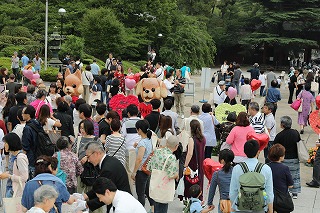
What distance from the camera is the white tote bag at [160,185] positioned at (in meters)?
8.29

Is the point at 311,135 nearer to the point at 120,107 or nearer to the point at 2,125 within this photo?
the point at 120,107

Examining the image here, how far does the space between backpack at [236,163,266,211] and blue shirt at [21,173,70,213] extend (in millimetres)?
2189

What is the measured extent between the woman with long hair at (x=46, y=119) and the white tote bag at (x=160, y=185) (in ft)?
7.49

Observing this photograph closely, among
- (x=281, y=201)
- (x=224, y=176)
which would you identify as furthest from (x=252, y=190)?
(x=281, y=201)

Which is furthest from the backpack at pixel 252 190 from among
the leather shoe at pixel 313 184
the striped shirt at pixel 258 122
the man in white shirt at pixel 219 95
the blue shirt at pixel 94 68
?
the blue shirt at pixel 94 68

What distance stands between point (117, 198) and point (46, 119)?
13.9 feet

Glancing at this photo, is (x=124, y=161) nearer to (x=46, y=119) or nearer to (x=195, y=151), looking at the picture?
(x=195, y=151)

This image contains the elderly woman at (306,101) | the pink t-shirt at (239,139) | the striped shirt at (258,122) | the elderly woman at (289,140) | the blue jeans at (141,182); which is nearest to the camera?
the blue jeans at (141,182)

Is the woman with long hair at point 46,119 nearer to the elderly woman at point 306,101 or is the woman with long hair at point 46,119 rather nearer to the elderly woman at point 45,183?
the elderly woman at point 45,183

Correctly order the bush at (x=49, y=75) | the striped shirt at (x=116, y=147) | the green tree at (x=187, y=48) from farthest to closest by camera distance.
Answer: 1. the green tree at (x=187, y=48)
2. the bush at (x=49, y=75)
3. the striped shirt at (x=116, y=147)

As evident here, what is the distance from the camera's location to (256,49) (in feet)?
179

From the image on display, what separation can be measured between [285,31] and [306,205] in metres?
42.2

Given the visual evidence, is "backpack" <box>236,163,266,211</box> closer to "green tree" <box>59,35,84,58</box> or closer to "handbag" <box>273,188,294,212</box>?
"handbag" <box>273,188,294,212</box>

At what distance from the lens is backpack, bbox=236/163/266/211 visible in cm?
706
